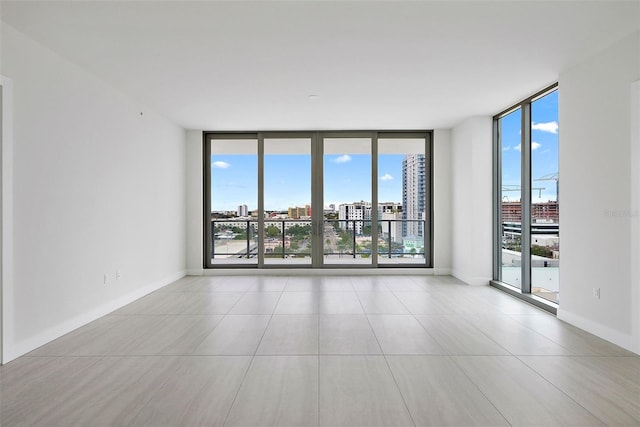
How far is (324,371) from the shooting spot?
257cm

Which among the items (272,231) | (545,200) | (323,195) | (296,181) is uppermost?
(296,181)

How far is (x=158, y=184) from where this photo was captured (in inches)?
211

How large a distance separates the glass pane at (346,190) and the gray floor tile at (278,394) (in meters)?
3.98

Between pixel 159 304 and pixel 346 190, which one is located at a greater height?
pixel 346 190

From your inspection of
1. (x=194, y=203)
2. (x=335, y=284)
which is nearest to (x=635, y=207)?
(x=335, y=284)

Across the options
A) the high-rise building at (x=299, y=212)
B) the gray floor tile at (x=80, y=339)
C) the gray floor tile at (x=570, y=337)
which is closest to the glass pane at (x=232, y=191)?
the high-rise building at (x=299, y=212)

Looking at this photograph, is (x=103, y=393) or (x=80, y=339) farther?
(x=80, y=339)

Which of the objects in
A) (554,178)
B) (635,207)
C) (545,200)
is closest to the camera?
(635,207)

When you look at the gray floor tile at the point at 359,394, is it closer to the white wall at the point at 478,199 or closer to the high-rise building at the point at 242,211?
the white wall at the point at 478,199

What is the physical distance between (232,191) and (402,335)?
4.53m

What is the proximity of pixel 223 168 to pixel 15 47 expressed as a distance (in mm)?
3938

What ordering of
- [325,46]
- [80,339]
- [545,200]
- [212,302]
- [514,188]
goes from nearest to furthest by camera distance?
1. [325,46]
2. [80,339]
3. [545,200]
4. [212,302]
5. [514,188]

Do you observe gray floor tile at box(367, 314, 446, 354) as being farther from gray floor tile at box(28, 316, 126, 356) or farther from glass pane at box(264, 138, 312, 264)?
glass pane at box(264, 138, 312, 264)

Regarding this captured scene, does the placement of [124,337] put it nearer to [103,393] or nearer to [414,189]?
[103,393]
